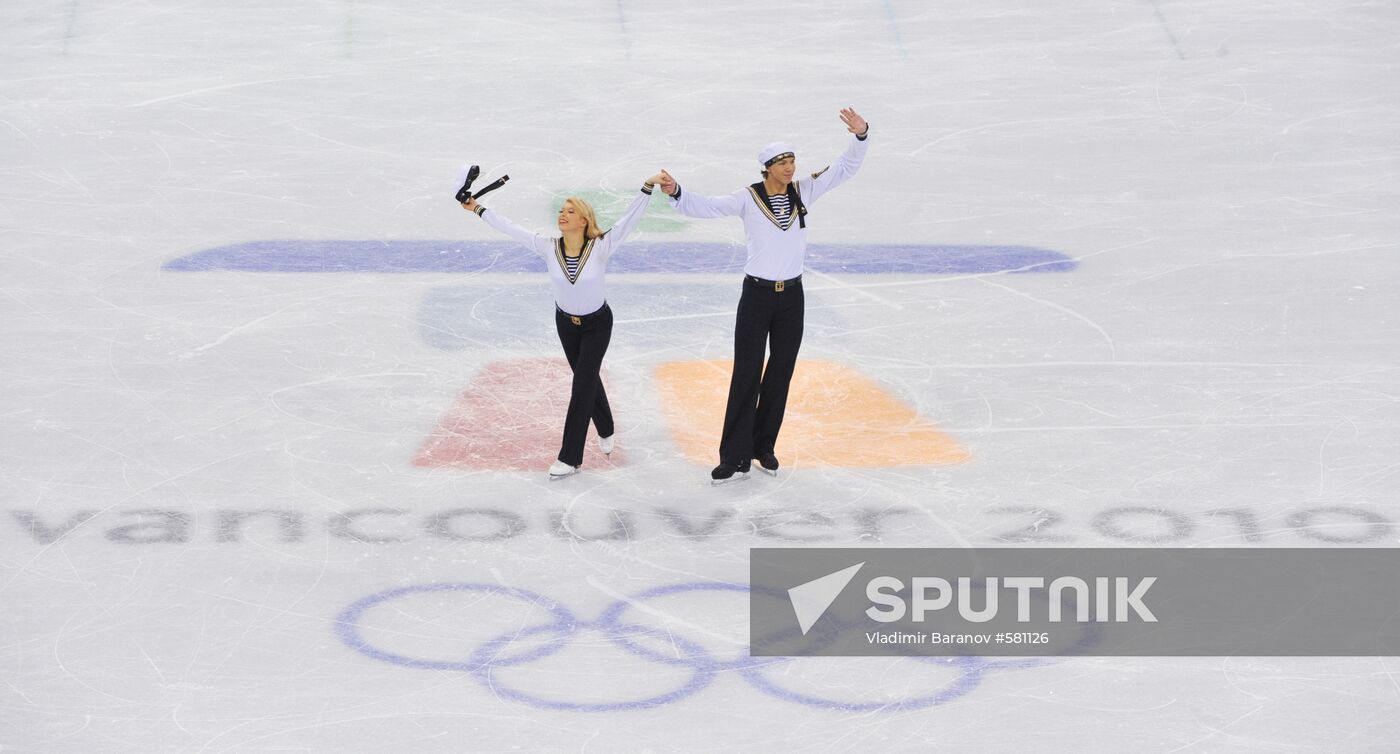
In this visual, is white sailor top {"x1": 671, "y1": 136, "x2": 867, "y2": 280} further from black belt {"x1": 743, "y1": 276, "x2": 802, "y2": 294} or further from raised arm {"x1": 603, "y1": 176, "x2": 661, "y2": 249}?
raised arm {"x1": 603, "y1": 176, "x2": 661, "y2": 249}

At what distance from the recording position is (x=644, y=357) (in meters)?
10.3

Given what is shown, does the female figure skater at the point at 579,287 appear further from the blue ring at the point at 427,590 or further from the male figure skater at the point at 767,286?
the blue ring at the point at 427,590

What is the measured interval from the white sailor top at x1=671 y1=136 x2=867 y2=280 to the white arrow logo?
5.32ft

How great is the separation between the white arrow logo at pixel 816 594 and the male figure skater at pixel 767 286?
121 cm

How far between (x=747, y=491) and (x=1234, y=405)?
309 centimetres

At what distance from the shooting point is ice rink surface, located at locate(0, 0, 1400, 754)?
21.8 ft

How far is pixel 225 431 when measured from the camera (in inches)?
353

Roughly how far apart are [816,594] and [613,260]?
5.09 m

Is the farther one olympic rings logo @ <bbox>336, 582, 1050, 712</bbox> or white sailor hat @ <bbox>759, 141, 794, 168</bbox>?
white sailor hat @ <bbox>759, 141, 794, 168</bbox>

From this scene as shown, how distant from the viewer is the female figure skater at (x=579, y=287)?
26.8ft

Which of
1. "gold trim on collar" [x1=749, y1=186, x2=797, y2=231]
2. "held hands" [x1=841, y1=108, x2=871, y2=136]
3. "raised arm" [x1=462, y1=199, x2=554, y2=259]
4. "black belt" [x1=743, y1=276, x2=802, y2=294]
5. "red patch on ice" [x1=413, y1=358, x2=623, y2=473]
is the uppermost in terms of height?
"held hands" [x1=841, y1=108, x2=871, y2=136]

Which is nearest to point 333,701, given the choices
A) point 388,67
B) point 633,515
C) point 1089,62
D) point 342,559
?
point 342,559

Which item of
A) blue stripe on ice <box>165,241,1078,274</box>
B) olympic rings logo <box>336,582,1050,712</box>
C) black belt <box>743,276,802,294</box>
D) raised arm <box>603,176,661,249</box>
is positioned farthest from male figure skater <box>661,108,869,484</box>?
blue stripe on ice <box>165,241,1078,274</box>

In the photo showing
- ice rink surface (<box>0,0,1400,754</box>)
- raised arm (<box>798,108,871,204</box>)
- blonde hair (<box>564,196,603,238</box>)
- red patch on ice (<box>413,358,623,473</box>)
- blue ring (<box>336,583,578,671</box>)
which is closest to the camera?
ice rink surface (<box>0,0,1400,754</box>)
